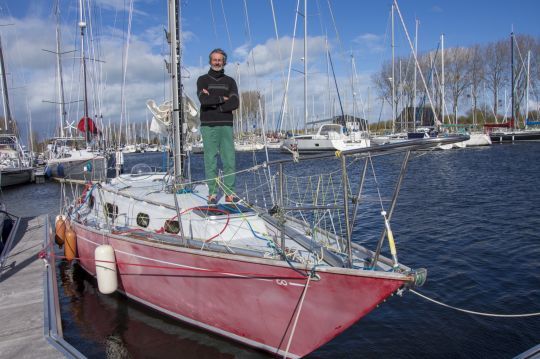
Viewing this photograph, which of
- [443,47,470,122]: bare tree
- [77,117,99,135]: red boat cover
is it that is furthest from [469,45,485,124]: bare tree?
[77,117,99,135]: red boat cover

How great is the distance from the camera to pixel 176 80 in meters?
8.26

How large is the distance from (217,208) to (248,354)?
230 cm

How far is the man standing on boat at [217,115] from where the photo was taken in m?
7.16

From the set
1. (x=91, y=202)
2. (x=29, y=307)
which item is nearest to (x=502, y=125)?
(x=91, y=202)

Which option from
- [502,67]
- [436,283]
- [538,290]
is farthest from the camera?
[502,67]

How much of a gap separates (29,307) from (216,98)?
4630mm

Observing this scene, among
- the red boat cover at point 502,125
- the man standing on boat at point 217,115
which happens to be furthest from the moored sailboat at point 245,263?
the red boat cover at point 502,125

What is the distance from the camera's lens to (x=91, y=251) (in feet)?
27.4

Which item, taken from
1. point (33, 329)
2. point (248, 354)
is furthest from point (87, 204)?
point (248, 354)

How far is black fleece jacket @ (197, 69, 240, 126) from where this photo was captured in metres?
7.17

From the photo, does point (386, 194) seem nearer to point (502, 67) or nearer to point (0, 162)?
point (0, 162)

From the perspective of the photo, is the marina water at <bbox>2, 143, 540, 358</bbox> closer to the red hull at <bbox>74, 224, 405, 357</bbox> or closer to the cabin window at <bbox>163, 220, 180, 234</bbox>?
the red hull at <bbox>74, 224, 405, 357</bbox>

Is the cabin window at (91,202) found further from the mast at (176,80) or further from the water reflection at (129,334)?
the mast at (176,80)

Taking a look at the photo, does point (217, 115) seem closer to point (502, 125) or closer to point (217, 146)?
point (217, 146)
